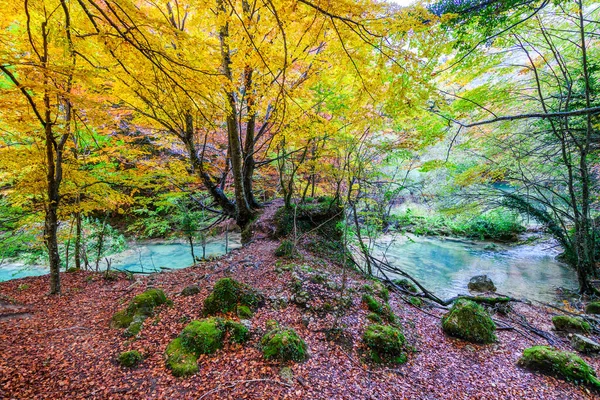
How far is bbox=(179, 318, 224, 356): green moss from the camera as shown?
222cm

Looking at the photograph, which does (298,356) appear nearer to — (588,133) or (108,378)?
(108,378)

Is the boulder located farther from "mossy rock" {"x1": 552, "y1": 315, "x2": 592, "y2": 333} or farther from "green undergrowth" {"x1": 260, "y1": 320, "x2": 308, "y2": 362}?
"green undergrowth" {"x1": 260, "y1": 320, "x2": 308, "y2": 362}

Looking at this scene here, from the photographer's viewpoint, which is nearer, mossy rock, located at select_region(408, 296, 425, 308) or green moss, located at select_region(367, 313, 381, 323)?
green moss, located at select_region(367, 313, 381, 323)

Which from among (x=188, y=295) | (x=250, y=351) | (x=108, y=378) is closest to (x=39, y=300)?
(x=188, y=295)

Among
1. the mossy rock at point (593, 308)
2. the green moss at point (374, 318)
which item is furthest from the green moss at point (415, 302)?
the mossy rock at point (593, 308)

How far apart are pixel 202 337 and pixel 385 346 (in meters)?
1.88

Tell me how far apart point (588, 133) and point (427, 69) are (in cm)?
451

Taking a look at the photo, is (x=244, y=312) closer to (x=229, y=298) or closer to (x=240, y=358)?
(x=229, y=298)

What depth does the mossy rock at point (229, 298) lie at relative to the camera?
2744mm

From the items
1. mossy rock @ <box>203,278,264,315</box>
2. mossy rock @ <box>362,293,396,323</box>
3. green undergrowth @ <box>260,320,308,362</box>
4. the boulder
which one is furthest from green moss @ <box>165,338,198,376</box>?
the boulder

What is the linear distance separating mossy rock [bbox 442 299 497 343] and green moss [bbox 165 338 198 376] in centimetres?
321

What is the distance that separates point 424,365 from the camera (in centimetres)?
255

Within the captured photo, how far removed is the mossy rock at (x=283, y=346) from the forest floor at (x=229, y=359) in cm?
7

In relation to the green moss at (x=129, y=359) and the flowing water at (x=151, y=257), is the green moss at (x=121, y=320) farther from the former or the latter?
the flowing water at (x=151, y=257)
